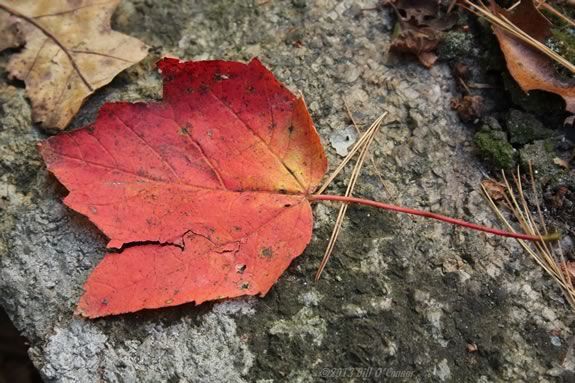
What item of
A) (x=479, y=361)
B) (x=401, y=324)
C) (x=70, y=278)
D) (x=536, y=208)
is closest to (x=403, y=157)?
(x=536, y=208)

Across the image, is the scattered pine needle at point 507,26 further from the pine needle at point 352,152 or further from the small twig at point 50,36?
the small twig at point 50,36

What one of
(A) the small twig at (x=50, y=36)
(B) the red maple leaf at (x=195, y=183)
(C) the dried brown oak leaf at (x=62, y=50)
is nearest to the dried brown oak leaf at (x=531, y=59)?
(B) the red maple leaf at (x=195, y=183)

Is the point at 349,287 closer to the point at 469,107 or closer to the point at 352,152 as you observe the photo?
the point at 352,152

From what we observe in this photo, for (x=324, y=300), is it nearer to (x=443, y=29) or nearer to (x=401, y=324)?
(x=401, y=324)

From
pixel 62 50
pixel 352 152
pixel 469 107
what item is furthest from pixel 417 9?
pixel 62 50

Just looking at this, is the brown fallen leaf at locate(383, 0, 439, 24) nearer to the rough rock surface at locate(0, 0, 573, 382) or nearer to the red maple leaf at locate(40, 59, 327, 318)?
the rough rock surface at locate(0, 0, 573, 382)

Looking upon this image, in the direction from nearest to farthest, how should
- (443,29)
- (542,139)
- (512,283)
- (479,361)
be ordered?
(479,361), (512,283), (542,139), (443,29)

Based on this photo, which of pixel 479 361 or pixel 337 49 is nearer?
pixel 479 361
